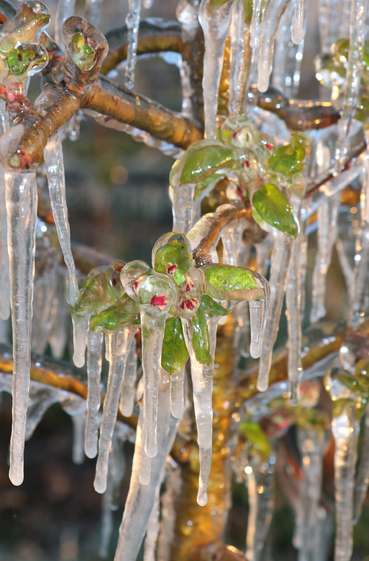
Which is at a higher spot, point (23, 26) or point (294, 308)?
point (23, 26)

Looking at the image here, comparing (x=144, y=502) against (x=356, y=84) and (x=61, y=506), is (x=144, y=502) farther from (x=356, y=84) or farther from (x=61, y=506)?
(x=61, y=506)

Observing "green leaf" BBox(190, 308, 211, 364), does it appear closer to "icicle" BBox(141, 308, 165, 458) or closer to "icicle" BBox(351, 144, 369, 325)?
"icicle" BBox(141, 308, 165, 458)

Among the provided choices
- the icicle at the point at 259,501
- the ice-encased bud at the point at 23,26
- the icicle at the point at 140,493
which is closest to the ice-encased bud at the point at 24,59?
the ice-encased bud at the point at 23,26

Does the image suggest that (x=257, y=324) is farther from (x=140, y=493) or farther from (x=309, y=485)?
(x=309, y=485)

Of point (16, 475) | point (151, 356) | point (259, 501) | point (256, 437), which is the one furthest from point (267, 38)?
point (259, 501)

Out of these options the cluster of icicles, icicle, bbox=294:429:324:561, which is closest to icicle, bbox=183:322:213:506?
the cluster of icicles

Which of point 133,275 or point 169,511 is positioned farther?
point 169,511
